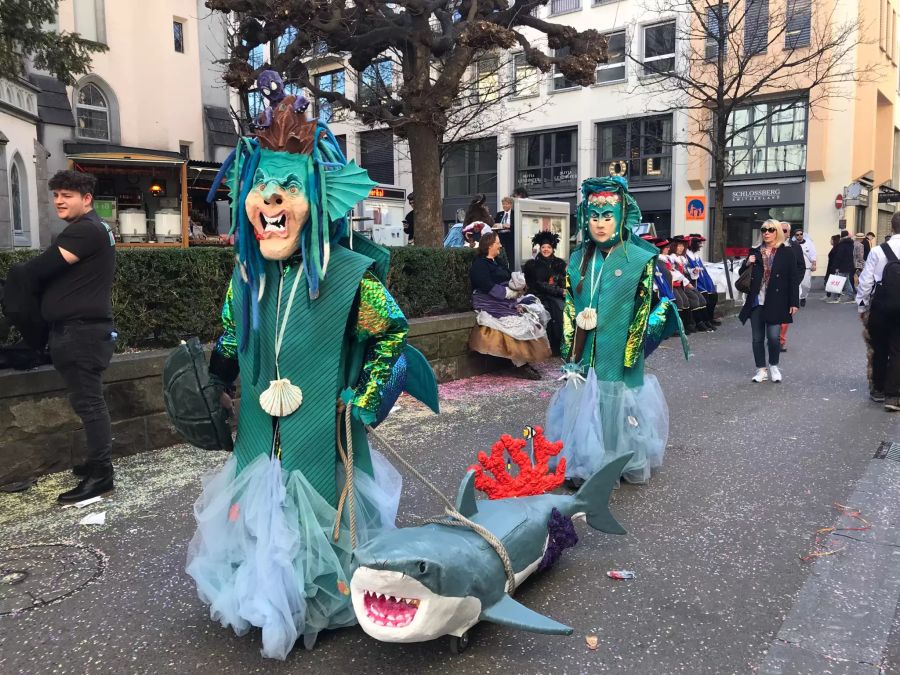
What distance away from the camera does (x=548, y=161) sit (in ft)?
93.0

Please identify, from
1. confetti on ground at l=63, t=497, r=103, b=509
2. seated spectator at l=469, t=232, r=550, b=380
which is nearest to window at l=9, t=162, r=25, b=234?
seated spectator at l=469, t=232, r=550, b=380

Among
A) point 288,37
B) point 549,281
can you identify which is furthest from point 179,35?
point 549,281

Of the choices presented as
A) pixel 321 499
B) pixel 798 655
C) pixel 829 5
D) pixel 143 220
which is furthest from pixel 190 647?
pixel 829 5

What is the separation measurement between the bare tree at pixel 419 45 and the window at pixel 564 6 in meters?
18.3

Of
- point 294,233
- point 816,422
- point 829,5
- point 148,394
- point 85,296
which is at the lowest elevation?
point 816,422

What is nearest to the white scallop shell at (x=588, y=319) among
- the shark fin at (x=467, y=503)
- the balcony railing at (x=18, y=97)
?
the shark fin at (x=467, y=503)

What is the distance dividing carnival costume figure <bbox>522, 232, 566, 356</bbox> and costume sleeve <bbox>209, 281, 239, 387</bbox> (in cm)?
604

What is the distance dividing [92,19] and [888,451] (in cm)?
2121

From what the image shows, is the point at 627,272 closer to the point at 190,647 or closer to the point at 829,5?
the point at 190,647

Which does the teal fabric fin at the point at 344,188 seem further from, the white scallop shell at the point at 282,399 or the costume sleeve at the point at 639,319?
the costume sleeve at the point at 639,319

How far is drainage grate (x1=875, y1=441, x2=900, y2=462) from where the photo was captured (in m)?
5.15

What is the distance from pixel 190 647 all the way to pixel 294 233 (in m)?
1.60

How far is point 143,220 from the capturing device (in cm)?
1616

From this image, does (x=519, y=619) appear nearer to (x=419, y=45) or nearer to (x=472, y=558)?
(x=472, y=558)
